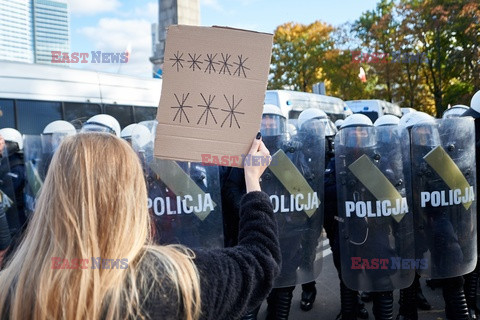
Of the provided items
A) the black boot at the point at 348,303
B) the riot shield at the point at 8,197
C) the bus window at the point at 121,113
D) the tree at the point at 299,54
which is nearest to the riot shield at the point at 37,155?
the riot shield at the point at 8,197

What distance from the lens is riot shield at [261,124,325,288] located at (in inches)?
119

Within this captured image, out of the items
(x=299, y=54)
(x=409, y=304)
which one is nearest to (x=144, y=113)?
(x=409, y=304)

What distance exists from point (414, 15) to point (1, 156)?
16771 millimetres

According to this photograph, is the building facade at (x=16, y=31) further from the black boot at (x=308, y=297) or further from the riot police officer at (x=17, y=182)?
the black boot at (x=308, y=297)

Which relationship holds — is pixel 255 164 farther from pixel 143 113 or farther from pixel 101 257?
pixel 143 113

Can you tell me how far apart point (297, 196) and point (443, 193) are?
40.9 inches

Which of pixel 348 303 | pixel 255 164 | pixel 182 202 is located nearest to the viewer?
pixel 255 164

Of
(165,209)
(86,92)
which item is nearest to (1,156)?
(165,209)

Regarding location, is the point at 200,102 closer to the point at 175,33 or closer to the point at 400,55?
the point at 175,33

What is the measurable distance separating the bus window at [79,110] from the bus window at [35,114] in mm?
119

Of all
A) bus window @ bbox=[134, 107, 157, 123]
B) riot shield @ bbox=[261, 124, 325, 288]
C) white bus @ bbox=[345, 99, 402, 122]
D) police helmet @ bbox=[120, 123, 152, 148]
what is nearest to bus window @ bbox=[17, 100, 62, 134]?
bus window @ bbox=[134, 107, 157, 123]

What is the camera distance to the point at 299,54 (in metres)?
22.8

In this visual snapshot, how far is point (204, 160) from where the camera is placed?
169 centimetres

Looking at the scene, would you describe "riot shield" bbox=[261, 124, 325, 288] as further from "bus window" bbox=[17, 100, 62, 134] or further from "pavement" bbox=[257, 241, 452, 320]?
A: "bus window" bbox=[17, 100, 62, 134]
